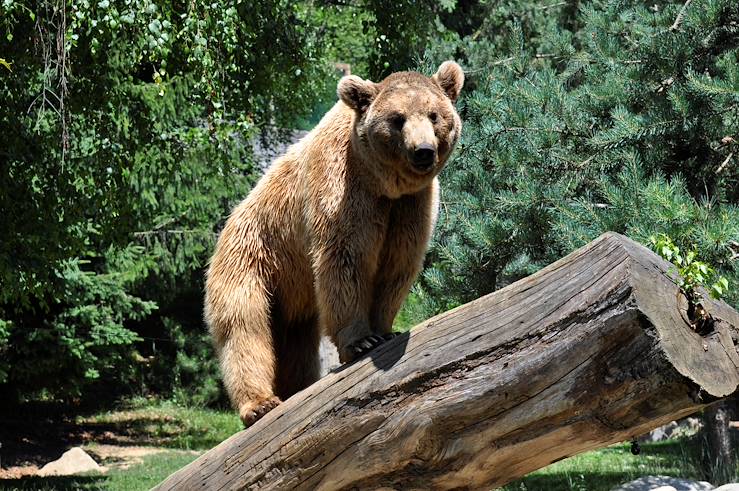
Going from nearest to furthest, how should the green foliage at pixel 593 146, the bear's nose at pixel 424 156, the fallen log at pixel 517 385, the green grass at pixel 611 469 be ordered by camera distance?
the fallen log at pixel 517 385, the bear's nose at pixel 424 156, the green foliage at pixel 593 146, the green grass at pixel 611 469

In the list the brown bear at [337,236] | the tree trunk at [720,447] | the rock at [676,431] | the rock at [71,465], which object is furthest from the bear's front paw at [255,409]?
the rock at [676,431]

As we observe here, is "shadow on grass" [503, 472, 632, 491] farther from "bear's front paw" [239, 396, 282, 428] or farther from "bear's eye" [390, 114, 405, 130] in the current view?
"bear's eye" [390, 114, 405, 130]

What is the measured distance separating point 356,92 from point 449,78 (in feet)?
1.58

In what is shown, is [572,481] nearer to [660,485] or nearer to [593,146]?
[660,485]

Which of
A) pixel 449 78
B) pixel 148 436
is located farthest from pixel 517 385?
pixel 148 436

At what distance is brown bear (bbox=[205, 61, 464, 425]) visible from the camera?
431 centimetres

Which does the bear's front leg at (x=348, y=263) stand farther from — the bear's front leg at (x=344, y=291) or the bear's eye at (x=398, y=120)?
the bear's eye at (x=398, y=120)

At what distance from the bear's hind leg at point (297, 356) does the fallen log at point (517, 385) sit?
3.62ft

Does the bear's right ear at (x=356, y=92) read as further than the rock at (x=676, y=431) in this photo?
Result: No

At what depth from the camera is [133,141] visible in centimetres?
814

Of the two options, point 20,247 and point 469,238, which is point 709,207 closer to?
point 469,238

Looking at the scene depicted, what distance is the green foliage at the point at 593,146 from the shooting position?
6480 millimetres

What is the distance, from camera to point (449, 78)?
179 inches

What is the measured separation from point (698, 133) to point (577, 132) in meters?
0.88
